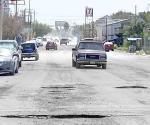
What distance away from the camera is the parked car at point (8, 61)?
94.6 feet

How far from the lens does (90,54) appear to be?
121 feet

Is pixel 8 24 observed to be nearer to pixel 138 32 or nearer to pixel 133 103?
pixel 138 32

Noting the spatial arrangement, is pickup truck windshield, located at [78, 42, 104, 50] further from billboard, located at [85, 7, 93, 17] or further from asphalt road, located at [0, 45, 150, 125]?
billboard, located at [85, 7, 93, 17]

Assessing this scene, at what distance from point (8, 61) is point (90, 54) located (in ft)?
28.9

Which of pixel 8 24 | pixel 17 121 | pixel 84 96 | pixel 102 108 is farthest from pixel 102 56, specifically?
pixel 8 24

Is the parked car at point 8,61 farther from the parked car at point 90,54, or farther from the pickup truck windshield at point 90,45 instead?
the pickup truck windshield at point 90,45

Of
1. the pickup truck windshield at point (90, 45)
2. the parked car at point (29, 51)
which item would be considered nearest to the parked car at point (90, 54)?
the pickup truck windshield at point (90, 45)

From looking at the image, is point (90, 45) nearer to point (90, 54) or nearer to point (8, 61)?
point (90, 54)

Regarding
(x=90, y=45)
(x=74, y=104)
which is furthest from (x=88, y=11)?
(x=74, y=104)

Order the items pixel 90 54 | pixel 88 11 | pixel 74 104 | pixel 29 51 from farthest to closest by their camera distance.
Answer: pixel 88 11 < pixel 29 51 < pixel 90 54 < pixel 74 104

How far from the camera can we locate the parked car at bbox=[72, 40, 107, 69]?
121ft

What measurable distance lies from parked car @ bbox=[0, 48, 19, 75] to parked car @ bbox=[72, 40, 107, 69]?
6.97m

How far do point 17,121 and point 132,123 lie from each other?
2.34m

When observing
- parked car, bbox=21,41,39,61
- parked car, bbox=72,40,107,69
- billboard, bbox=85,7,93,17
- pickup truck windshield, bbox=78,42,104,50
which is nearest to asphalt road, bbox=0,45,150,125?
parked car, bbox=72,40,107,69
